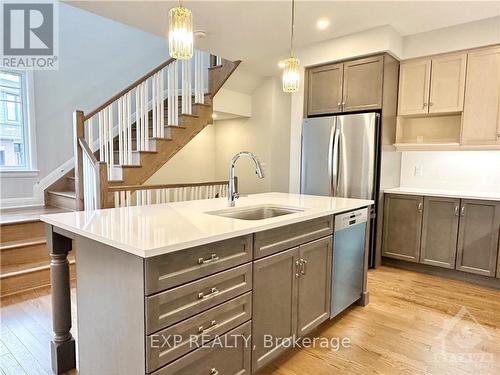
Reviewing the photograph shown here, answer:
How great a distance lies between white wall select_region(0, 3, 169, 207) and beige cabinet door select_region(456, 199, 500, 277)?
5.24 meters

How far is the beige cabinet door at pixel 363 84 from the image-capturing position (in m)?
3.55

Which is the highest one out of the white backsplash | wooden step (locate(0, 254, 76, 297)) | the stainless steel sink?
the white backsplash

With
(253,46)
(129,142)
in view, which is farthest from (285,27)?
(129,142)

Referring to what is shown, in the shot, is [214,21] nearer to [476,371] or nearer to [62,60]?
[62,60]

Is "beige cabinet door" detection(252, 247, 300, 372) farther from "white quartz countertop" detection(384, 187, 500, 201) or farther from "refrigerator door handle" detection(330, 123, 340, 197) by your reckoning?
"white quartz countertop" detection(384, 187, 500, 201)

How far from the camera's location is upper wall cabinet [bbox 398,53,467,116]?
11.3 feet

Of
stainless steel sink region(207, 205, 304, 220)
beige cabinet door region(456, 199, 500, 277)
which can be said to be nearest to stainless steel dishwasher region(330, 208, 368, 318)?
stainless steel sink region(207, 205, 304, 220)

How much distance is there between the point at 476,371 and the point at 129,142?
394 centimetres

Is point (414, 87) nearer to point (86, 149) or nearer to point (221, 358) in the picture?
point (221, 358)

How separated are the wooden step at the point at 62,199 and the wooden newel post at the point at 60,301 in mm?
2399

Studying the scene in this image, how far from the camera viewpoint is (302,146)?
13.4ft

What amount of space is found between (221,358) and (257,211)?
112 cm

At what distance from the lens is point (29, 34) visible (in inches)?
173

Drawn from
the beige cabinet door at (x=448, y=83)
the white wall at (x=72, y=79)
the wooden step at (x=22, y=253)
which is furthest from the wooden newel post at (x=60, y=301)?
the beige cabinet door at (x=448, y=83)
